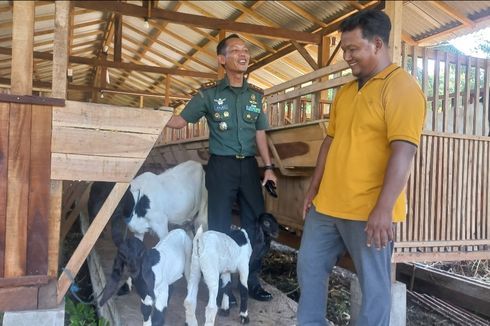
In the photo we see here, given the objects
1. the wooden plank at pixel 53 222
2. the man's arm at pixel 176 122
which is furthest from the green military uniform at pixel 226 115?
the wooden plank at pixel 53 222

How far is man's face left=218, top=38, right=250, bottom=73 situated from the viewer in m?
3.13

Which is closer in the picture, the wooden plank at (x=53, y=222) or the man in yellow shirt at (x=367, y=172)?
the man in yellow shirt at (x=367, y=172)

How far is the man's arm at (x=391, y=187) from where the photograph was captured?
6.32 ft

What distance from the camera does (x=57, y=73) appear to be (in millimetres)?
2525

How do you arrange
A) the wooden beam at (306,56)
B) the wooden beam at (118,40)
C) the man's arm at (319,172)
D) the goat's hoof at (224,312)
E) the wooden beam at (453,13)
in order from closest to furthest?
the man's arm at (319,172)
the goat's hoof at (224,312)
the wooden beam at (453,13)
the wooden beam at (306,56)
the wooden beam at (118,40)

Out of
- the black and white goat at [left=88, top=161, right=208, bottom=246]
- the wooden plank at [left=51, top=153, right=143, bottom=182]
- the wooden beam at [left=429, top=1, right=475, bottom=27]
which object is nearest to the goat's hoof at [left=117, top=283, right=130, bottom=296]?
the black and white goat at [left=88, top=161, right=208, bottom=246]

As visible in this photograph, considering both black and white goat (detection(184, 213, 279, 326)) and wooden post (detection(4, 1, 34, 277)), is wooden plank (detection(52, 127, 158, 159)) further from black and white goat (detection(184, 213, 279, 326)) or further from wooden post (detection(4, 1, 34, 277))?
black and white goat (detection(184, 213, 279, 326))

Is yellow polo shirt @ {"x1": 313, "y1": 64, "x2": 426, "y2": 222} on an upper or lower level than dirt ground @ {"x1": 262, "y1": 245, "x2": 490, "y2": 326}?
upper

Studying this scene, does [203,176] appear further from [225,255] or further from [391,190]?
[391,190]

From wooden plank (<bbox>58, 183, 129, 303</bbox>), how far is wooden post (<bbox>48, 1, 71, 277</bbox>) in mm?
99

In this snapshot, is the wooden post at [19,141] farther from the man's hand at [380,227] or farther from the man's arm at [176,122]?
the man's hand at [380,227]

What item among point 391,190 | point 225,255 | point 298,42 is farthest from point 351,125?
point 298,42

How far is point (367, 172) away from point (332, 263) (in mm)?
570

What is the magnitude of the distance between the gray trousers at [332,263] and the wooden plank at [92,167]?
1.11 m
